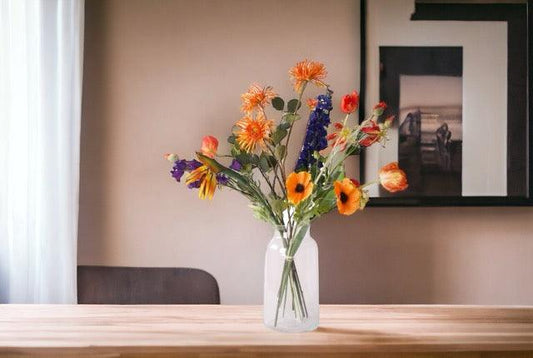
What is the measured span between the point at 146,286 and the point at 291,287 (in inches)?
28.8

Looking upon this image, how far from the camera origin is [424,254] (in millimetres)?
1936

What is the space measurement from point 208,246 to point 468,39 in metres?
1.27

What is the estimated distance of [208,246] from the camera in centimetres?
192

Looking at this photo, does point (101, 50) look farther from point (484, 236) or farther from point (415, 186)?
point (484, 236)

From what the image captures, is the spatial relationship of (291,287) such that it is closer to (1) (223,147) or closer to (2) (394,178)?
(2) (394,178)

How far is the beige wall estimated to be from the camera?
1903 mm

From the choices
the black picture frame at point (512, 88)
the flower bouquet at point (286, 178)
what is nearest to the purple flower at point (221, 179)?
the flower bouquet at point (286, 178)

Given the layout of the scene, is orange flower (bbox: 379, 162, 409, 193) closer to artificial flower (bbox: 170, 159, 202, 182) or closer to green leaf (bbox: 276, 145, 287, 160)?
green leaf (bbox: 276, 145, 287, 160)

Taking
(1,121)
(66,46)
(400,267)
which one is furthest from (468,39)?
(1,121)

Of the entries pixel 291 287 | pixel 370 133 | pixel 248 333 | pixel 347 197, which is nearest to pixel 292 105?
pixel 370 133

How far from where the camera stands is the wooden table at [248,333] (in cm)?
108

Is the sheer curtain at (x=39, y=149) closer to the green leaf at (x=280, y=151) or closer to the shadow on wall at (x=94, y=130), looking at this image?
the shadow on wall at (x=94, y=130)

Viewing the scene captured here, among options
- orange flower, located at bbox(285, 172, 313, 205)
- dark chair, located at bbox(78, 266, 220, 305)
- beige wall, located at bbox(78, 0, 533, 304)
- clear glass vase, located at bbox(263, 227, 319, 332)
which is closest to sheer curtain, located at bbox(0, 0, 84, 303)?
dark chair, located at bbox(78, 266, 220, 305)

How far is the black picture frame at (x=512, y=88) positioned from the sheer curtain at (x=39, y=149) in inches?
41.6
